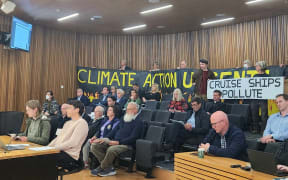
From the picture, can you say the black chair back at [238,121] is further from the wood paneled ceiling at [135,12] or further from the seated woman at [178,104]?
the wood paneled ceiling at [135,12]

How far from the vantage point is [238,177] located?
2316 mm

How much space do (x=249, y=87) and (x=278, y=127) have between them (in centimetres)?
225

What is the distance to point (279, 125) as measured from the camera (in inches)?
152

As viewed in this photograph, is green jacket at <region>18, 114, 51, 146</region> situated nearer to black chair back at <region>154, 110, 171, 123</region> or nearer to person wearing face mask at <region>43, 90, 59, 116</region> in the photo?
black chair back at <region>154, 110, 171, 123</region>

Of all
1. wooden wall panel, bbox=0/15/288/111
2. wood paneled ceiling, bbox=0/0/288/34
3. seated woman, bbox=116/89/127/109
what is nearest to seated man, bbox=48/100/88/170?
seated woman, bbox=116/89/127/109

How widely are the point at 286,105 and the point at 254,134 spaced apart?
84.9 inches

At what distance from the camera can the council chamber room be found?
120 inches

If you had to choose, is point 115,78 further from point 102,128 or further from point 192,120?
point 192,120

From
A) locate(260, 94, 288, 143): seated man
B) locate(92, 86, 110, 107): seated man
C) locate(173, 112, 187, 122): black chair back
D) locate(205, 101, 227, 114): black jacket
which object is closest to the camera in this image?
locate(260, 94, 288, 143): seated man

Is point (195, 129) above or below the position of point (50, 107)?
below

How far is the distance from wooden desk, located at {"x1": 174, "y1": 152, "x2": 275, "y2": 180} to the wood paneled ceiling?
17.1 ft

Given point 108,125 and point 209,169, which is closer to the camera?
point 209,169

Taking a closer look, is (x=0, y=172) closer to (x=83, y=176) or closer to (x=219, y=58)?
(x=83, y=176)

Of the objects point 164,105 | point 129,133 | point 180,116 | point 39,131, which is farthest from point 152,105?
point 39,131
